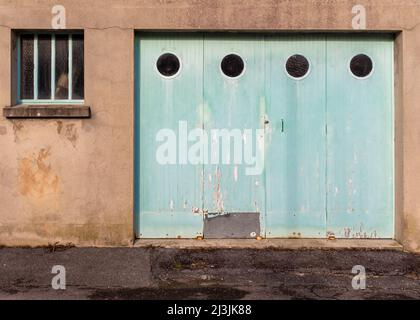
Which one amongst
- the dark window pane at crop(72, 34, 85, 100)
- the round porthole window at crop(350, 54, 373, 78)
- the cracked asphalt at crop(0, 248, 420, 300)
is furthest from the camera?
the round porthole window at crop(350, 54, 373, 78)

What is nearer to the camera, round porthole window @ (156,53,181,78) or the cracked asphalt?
the cracked asphalt

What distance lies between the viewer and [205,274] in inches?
280

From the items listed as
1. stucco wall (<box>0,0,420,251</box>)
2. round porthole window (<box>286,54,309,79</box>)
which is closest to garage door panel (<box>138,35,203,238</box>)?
stucco wall (<box>0,0,420,251</box>)

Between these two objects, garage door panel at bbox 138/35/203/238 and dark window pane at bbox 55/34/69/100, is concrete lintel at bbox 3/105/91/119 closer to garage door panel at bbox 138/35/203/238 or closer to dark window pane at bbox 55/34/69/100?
dark window pane at bbox 55/34/69/100

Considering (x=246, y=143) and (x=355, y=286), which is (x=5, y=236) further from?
(x=355, y=286)

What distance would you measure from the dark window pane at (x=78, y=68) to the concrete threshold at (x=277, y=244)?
230cm

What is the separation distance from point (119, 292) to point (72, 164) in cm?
236

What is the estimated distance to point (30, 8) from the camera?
812 cm

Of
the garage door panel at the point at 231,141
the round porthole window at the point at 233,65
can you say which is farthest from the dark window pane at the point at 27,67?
the round porthole window at the point at 233,65

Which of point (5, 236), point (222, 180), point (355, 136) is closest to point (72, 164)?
point (5, 236)

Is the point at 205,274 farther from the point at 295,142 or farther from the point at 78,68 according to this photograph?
the point at 78,68

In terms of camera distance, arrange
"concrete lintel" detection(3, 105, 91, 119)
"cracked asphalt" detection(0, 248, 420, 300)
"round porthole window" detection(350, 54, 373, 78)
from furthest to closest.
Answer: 1. "round porthole window" detection(350, 54, 373, 78)
2. "concrete lintel" detection(3, 105, 91, 119)
3. "cracked asphalt" detection(0, 248, 420, 300)

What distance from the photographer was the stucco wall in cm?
812

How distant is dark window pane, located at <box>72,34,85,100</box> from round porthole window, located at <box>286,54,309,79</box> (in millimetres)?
2978
